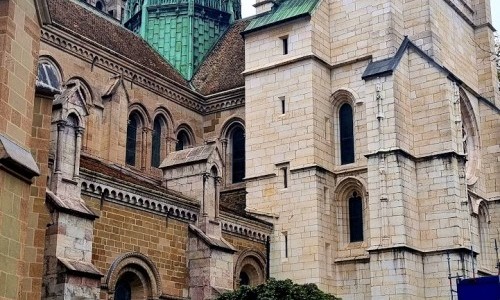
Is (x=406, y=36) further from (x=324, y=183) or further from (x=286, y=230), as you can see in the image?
(x=286, y=230)

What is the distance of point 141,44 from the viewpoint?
3703cm

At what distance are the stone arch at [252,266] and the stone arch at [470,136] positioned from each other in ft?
32.1

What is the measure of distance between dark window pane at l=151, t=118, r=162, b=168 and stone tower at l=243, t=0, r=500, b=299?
12.9 ft

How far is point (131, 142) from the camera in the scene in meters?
31.2

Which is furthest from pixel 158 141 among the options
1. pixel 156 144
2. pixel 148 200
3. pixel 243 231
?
pixel 148 200

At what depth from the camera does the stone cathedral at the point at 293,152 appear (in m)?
23.0

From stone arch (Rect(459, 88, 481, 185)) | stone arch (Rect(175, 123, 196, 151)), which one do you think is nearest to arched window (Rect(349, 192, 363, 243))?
stone arch (Rect(459, 88, 481, 185))

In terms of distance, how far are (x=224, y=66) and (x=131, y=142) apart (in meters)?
7.29

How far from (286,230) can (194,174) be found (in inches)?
216

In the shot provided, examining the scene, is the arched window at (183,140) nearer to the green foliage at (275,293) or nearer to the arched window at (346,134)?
the arched window at (346,134)

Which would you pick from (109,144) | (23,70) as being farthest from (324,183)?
(23,70)

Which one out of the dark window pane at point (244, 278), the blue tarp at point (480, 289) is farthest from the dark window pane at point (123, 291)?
the blue tarp at point (480, 289)

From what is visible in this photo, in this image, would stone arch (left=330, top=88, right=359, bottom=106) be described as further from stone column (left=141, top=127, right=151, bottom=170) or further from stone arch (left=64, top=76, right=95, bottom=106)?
stone arch (left=64, top=76, right=95, bottom=106)

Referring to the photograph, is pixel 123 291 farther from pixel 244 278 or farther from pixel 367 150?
pixel 367 150
